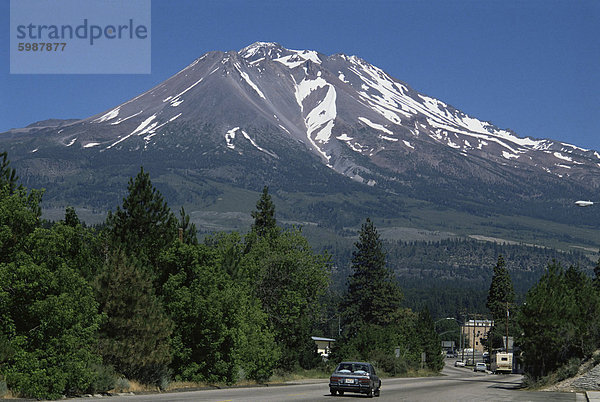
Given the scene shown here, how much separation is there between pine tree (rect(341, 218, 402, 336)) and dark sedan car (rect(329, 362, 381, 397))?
234 feet

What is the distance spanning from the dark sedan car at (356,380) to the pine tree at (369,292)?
7132 cm

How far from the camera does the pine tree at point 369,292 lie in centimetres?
10794

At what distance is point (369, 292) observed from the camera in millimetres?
109188

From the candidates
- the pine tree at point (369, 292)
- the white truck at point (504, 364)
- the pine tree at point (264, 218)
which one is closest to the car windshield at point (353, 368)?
the pine tree at point (264, 218)

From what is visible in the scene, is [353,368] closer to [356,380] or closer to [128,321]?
[356,380]

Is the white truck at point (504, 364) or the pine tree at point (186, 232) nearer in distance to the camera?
the pine tree at point (186, 232)

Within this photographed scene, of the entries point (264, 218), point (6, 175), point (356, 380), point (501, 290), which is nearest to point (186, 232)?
point (6, 175)

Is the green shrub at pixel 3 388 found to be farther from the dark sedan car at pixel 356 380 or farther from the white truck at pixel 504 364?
the white truck at pixel 504 364

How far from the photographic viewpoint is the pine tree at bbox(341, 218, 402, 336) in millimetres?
107938

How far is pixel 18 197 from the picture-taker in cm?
2903

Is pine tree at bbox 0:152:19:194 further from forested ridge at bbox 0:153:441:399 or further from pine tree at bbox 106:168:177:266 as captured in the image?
pine tree at bbox 106:168:177:266

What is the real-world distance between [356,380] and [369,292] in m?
76.1

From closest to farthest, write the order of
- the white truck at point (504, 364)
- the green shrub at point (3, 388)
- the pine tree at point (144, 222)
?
the green shrub at point (3, 388)
the pine tree at point (144, 222)
the white truck at point (504, 364)

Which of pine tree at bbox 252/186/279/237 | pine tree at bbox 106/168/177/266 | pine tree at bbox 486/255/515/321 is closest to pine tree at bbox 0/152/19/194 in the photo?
pine tree at bbox 106/168/177/266
